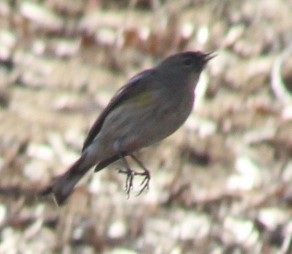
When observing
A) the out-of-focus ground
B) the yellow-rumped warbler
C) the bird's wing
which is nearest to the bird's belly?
the yellow-rumped warbler

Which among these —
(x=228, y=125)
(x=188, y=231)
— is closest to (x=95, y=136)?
(x=188, y=231)

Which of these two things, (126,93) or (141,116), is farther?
(126,93)

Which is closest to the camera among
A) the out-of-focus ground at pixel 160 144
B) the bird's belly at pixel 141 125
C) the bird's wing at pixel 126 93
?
the bird's belly at pixel 141 125

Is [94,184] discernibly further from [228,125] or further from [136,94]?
[136,94]

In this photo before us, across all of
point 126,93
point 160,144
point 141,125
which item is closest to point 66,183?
point 141,125

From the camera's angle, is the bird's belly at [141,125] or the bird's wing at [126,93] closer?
the bird's belly at [141,125]

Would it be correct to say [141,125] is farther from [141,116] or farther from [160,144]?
[160,144]

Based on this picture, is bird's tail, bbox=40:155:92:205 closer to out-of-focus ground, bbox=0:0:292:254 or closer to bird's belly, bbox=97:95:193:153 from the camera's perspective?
bird's belly, bbox=97:95:193:153

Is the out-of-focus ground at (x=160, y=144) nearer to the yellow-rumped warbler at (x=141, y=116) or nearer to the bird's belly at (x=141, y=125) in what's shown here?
the yellow-rumped warbler at (x=141, y=116)

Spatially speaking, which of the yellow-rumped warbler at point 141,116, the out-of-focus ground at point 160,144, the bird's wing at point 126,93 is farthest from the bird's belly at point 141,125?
the out-of-focus ground at point 160,144
